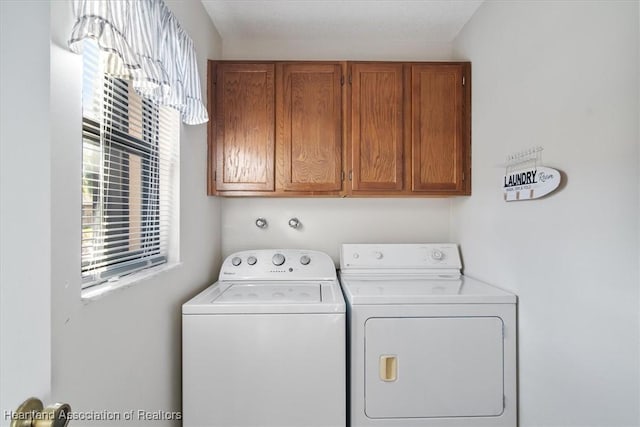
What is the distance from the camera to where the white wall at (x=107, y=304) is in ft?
2.52

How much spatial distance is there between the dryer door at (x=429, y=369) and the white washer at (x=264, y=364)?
193mm

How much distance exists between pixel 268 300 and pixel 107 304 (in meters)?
0.70

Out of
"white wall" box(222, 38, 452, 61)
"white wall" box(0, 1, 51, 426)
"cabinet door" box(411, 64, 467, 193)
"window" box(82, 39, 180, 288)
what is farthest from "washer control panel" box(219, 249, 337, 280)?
"white wall" box(222, 38, 452, 61)

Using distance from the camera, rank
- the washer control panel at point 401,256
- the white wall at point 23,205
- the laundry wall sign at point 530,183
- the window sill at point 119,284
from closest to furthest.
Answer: the white wall at point 23,205 < the window sill at point 119,284 < the laundry wall sign at point 530,183 < the washer control panel at point 401,256

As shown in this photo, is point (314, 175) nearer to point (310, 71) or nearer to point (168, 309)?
point (310, 71)

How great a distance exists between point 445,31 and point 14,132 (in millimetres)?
2459

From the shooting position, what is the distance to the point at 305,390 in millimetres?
1414

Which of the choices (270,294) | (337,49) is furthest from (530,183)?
(337,49)

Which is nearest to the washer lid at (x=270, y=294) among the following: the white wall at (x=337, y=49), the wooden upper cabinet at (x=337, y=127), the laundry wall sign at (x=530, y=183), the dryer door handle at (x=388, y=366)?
the dryer door handle at (x=388, y=366)

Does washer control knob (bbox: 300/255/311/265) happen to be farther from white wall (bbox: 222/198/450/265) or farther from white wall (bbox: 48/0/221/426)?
white wall (bbox: 48/0/221/426)

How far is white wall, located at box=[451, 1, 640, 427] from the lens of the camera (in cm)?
96

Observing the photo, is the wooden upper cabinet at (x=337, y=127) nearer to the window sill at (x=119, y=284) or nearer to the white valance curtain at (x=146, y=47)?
the white valance curtain at (x=146, y=47)

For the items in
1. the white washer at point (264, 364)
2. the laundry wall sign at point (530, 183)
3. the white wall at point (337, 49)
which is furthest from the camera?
the white wall at point (337, 49)

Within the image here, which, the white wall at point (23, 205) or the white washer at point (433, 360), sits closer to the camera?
the white wall at point (23, 205)
